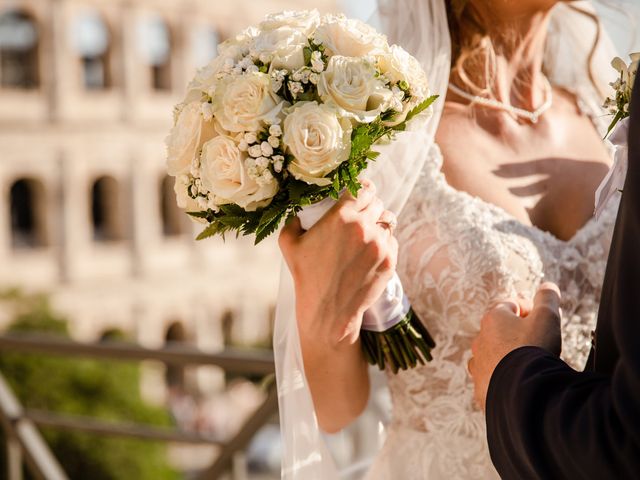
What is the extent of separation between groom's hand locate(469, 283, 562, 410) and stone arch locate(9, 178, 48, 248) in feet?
67.2

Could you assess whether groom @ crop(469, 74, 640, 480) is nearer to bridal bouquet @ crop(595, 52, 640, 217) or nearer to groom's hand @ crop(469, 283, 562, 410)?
groom's hand @ crop(469, 283, 562, 410)

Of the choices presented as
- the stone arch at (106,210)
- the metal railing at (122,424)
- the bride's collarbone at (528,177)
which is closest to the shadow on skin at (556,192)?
the bride's collarbone at (528,177)

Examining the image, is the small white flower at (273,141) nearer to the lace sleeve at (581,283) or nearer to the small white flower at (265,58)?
the small white flower at (265,58)

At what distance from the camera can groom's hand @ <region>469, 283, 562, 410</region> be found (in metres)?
1.36

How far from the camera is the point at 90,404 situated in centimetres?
1265

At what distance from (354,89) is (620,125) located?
1.40ft

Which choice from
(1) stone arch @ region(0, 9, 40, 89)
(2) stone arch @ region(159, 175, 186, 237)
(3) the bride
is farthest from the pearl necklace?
(2) stone arch @ region(159, 175, 186, 237)

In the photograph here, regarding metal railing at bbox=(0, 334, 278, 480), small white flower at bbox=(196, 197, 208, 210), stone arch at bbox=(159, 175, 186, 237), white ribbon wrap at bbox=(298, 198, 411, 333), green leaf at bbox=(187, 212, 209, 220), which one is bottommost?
stone arch at bbox=(159, 175, 186, 237)

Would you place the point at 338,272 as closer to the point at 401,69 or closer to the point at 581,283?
the point at 401,69

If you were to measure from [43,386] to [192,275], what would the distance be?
11.7m

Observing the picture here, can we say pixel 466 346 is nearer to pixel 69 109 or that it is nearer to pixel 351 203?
pixel 351 203

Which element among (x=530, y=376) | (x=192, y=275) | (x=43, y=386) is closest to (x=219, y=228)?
(x=530, y=376)

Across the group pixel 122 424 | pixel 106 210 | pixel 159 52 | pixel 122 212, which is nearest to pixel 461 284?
pixel 122 424

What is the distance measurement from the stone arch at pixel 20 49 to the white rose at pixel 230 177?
20.4 metres
